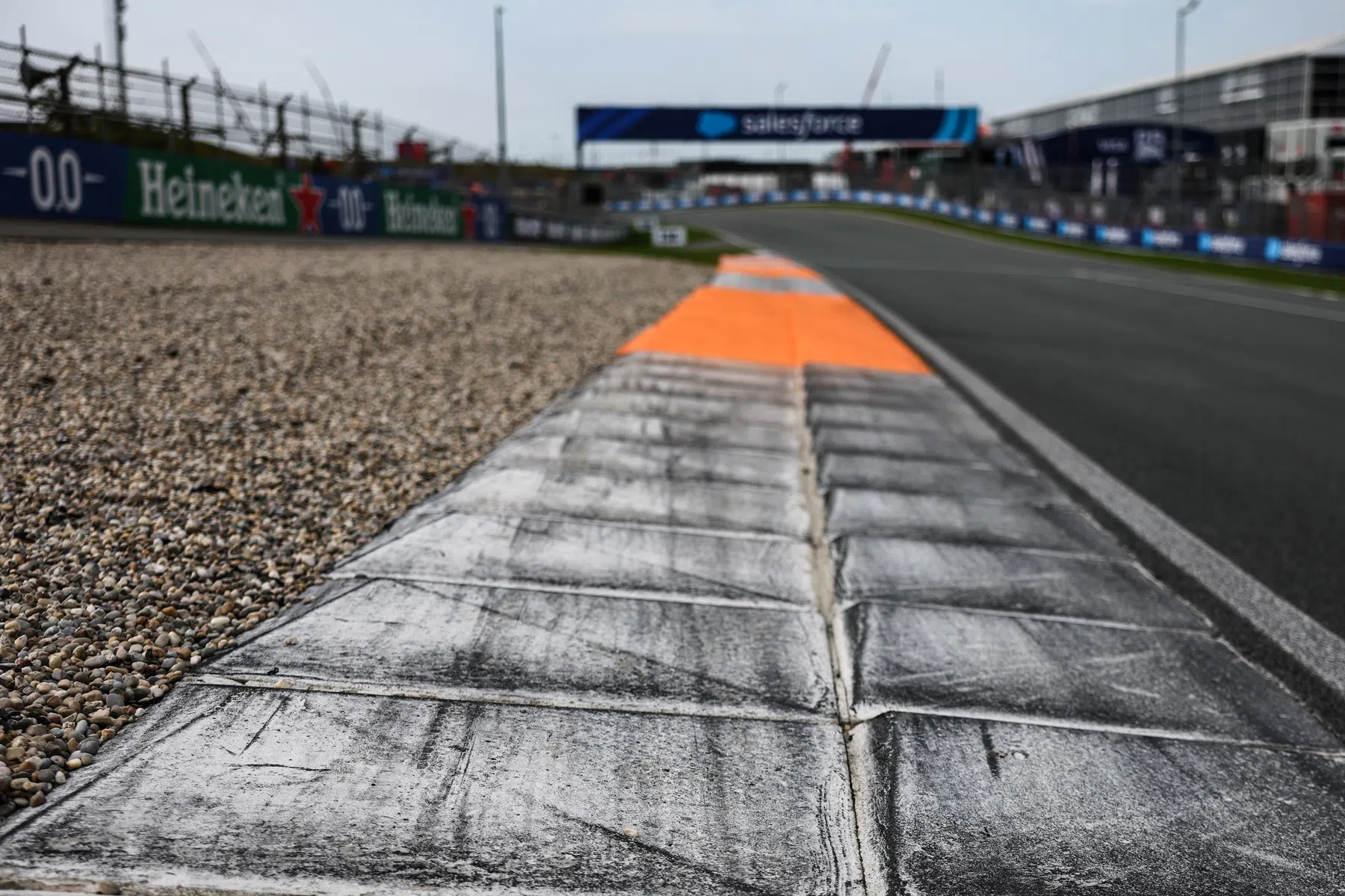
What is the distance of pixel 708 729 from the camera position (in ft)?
9.19

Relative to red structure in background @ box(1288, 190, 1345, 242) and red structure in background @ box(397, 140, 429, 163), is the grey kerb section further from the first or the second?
red structure in background @ box(1288, 190, 1345, 242)

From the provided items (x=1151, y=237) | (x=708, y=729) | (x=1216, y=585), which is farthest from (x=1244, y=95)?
(x=708, y=729)

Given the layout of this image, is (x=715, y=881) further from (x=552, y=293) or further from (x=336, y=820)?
(x=552, y=293)

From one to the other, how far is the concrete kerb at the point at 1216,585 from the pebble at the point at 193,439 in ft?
10.6

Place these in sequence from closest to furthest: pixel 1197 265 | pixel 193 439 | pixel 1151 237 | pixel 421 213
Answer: pixel 193 439 < pixel 421 213 < pixel 1197 265 < pixel 1151 237

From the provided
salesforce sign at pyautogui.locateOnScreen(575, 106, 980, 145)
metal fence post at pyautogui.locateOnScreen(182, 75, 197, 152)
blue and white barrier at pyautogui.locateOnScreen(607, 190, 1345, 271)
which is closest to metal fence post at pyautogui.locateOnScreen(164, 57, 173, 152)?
metal fence post at pyautogui.locateOnScreen(182, 75, 197, 152)

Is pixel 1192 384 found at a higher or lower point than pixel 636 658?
higher

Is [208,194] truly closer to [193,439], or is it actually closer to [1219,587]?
[193,439]

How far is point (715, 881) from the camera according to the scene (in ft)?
7.16

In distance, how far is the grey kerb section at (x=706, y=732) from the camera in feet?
7.23

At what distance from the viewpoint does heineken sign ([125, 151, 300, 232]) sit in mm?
13570

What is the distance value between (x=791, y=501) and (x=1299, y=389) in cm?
648

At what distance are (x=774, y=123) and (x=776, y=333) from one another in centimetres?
3922

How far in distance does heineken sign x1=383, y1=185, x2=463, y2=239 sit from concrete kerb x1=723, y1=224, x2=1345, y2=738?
50.1ft
